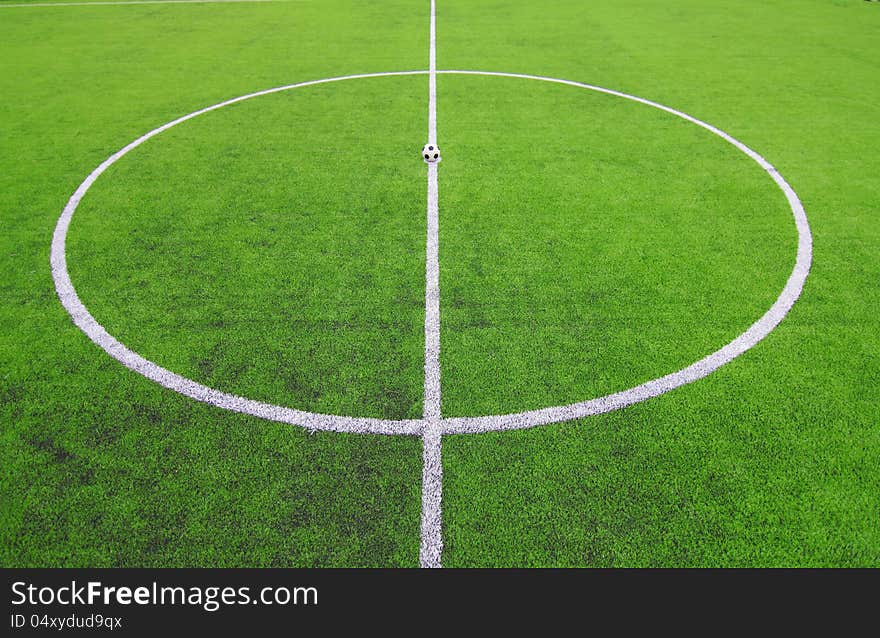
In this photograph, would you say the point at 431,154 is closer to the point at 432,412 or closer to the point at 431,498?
the point at 432,412

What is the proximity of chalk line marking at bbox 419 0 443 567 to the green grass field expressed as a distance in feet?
0.20

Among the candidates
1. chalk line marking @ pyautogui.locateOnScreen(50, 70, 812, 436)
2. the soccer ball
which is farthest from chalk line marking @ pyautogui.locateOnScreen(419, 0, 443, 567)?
the soccer ball

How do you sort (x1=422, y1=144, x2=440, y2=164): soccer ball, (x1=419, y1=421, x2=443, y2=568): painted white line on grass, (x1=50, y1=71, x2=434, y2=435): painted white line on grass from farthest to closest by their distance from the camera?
(x1=422, y1=144, x2=440, y2=164): soccer ball → (x1=50, y1=71, x2=434, y2=435): painted white line on grass → (x1=419, y1=421, x2=443, y2=568): painted white line on grass

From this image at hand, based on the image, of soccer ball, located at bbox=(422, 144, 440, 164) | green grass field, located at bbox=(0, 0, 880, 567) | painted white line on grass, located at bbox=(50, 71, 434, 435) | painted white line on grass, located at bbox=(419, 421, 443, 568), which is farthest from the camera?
soccer ball, located at bbox=(422, 144, 440, 164)

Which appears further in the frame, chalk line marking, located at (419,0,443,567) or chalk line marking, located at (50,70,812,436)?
chalk line marking, located at (50,70,812,436)

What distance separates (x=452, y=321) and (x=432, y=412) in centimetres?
103

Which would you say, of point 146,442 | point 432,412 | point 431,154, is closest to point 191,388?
point 146,442

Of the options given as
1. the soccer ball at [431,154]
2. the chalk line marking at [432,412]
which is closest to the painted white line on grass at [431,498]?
the chalk line marking at [432,412]

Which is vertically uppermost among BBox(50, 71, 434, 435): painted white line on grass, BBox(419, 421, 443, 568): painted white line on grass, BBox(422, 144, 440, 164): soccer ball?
BBox(422, 144, 440, 164): soccer ball

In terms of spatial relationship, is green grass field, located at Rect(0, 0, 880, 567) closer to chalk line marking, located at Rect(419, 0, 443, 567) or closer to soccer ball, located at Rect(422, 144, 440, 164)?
chalk line marking, located at Rect(419, 0, 443, 567)

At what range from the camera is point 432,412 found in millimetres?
4000

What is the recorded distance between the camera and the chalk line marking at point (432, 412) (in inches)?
129

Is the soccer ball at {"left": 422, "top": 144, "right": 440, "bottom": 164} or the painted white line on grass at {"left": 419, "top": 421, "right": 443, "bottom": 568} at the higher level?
the soccer ball at {"left": 422, "top": 144, "right": 440, "bottom": 164}

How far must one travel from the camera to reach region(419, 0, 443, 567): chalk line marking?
3.27 metres
